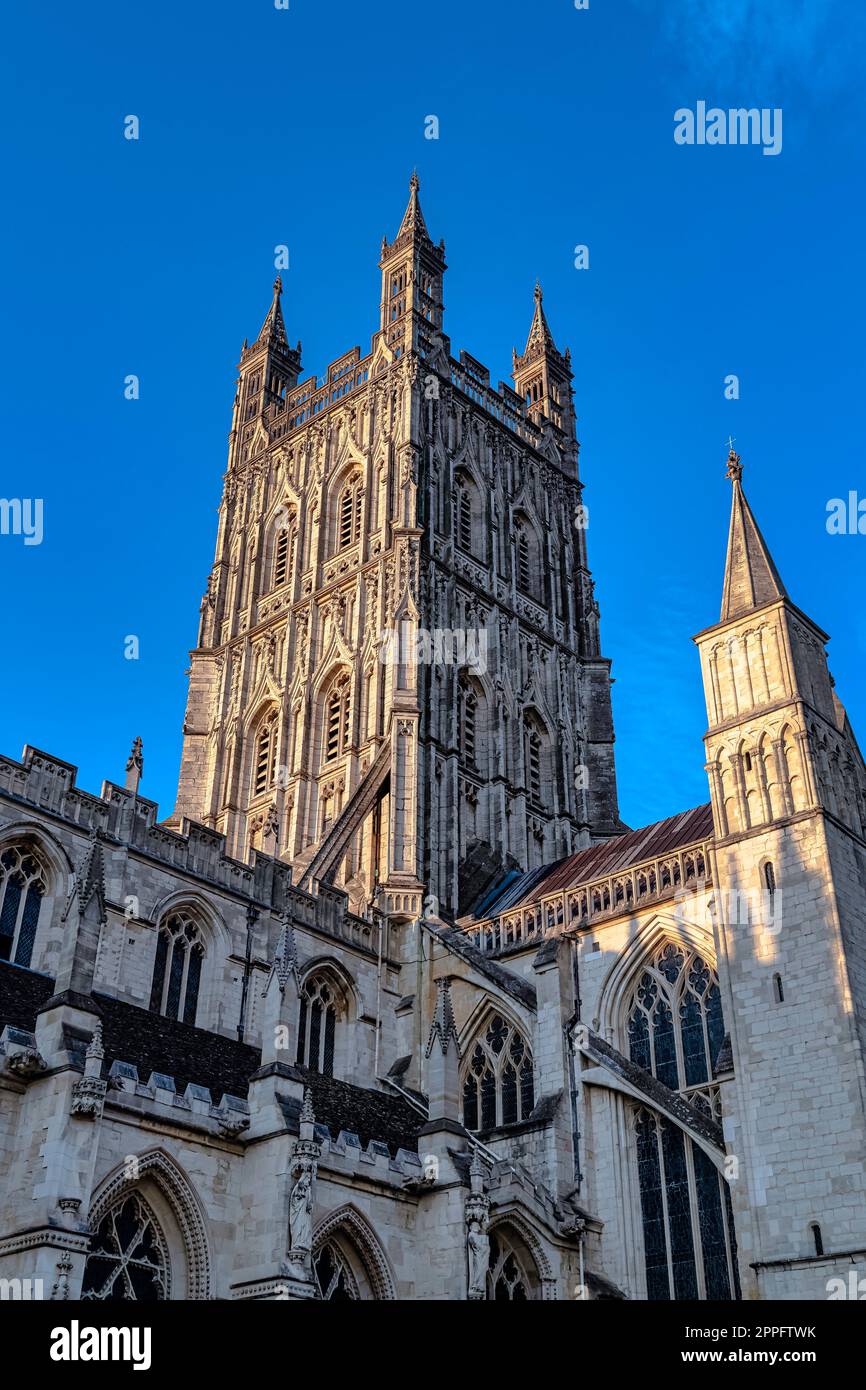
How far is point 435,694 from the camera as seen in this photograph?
3978 centimetres

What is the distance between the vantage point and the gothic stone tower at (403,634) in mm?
38562

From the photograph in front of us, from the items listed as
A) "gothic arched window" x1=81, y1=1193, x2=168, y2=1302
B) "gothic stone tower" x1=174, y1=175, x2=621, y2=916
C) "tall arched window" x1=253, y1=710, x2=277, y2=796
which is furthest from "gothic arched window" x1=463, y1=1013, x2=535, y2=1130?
"tall arched window" x1=253, y1=710, x2=277, y2=796

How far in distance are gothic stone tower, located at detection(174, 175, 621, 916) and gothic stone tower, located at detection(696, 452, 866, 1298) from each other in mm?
10893

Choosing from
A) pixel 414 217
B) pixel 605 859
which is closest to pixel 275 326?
pixel 414 217

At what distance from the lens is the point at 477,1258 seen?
2178 centimetres

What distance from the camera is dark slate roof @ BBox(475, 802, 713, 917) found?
1258 inches

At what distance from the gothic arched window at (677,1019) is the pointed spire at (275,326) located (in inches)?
1346

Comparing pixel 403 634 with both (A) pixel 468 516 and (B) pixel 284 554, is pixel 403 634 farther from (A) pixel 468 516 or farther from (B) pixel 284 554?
(B) pixel 284 554

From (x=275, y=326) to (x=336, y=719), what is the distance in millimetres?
20300

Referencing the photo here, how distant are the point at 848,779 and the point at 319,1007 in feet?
41.6

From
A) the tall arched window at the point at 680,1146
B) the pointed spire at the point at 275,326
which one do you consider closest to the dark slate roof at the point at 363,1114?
the tall arched window at the point at 680,1146

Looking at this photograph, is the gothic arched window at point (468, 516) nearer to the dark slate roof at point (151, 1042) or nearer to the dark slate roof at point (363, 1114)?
the dark slate roof at point (363, 1114)
